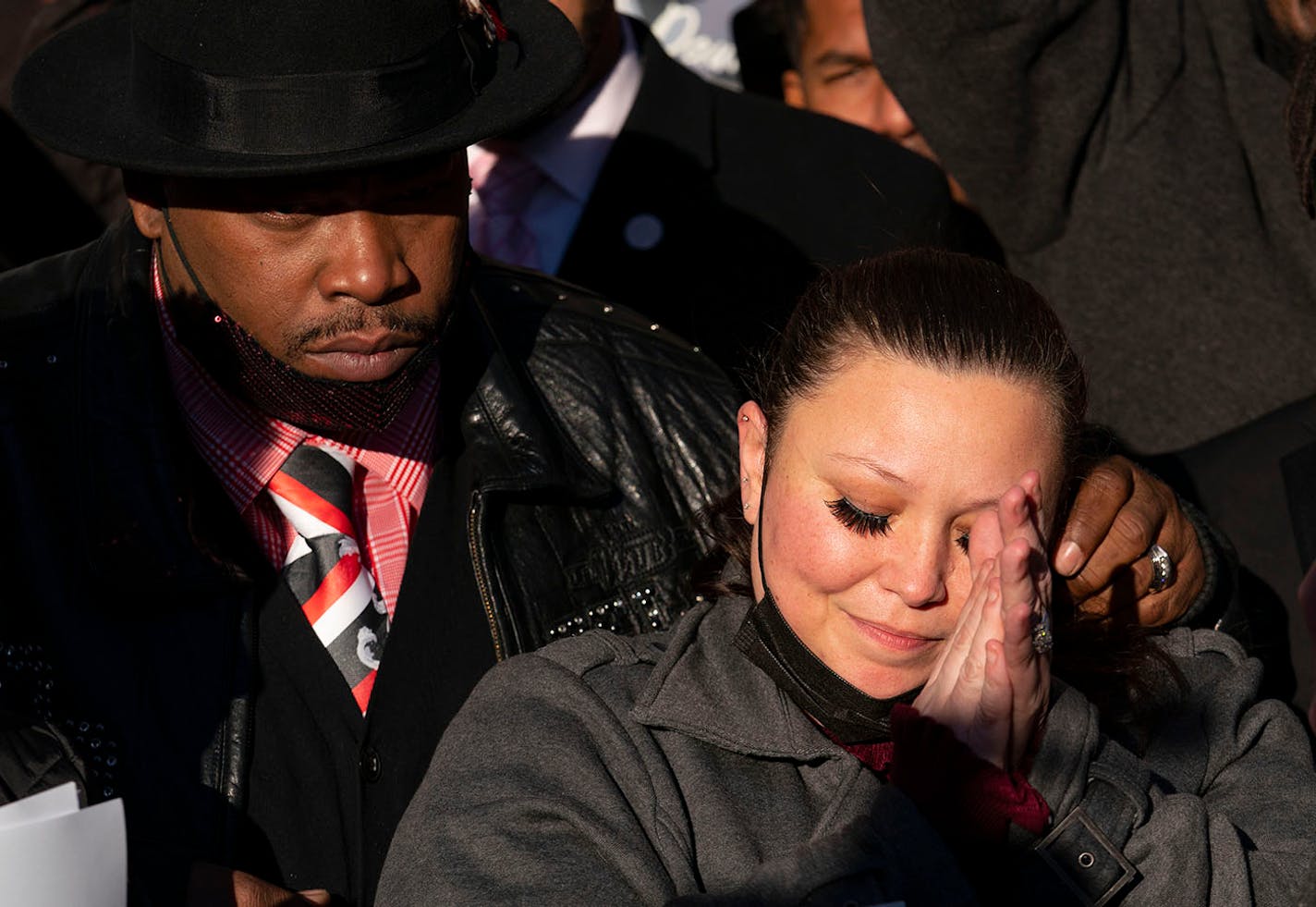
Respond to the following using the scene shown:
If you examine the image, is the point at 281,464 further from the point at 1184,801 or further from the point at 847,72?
the point at 847,72

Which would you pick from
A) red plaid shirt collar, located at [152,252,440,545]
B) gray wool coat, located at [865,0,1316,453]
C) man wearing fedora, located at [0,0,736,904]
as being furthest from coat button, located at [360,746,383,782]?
gray wool coat, located at [865,0,1316,453]

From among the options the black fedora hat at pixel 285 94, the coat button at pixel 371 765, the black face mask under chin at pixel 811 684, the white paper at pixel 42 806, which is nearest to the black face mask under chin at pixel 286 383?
the black fedora hat at pixel 285 94

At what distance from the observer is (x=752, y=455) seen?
273cm

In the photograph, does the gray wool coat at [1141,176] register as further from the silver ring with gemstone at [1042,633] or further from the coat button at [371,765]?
the coat button at [371,765]

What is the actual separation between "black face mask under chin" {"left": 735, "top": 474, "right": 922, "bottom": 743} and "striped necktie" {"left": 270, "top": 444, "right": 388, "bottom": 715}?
709 mm

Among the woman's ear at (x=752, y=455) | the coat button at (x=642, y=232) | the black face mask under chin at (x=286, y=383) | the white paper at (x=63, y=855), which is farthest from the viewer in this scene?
the coat button at (x=642, y=232)

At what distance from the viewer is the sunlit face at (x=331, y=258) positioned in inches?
111

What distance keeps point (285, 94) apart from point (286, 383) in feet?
1.58

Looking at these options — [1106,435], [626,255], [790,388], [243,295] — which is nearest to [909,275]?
[790,388]

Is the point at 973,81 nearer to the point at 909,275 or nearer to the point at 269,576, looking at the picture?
the point at 909,275

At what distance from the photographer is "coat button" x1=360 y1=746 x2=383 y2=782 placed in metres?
2.88

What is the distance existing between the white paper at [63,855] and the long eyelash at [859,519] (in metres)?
1.02

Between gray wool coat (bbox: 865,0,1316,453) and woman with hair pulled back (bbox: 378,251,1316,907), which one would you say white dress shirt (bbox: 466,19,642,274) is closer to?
gray wool coat (bbox: 865,0,1316,453)

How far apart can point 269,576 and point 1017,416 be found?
1272 millimetres
